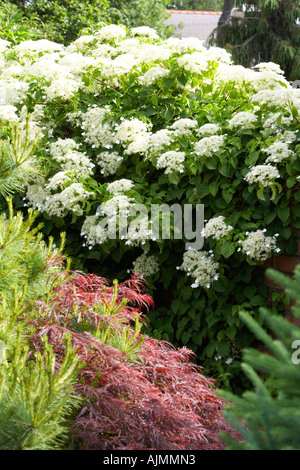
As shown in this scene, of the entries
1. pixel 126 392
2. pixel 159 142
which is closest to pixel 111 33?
pixel 159 142

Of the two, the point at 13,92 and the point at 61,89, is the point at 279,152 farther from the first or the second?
the point at 13,92

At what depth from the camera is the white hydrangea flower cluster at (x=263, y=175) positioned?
2.83 metres

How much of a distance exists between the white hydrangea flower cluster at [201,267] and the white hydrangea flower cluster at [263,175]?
48 cm

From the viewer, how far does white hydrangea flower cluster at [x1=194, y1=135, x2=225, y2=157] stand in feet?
10.0

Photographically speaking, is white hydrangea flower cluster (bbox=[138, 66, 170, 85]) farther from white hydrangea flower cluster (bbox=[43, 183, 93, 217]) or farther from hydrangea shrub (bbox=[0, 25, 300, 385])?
white hydrangea flower cluster (bbox=[43, 183, 93, 217])

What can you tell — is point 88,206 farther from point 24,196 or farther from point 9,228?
point 9,228

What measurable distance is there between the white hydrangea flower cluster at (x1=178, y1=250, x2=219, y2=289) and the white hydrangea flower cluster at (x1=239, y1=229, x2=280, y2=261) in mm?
223

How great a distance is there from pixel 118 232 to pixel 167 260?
0.34 meters

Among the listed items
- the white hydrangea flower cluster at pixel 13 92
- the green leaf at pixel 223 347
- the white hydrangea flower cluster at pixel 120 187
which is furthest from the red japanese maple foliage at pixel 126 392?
the white hydrangea flower cluster at pixel 13 92

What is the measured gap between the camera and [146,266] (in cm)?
330

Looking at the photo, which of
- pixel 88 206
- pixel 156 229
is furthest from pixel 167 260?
pixel 88 206

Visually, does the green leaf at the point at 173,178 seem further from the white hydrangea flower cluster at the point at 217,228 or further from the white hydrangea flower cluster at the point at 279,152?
the white hydrangea flower cluster at the point at 279,152

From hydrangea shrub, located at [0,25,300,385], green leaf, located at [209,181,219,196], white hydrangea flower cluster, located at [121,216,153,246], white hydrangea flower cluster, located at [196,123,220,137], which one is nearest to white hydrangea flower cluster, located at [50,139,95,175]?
hydrangea shrub, located at [0,25,300,385]

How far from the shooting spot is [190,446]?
180 centimetres
